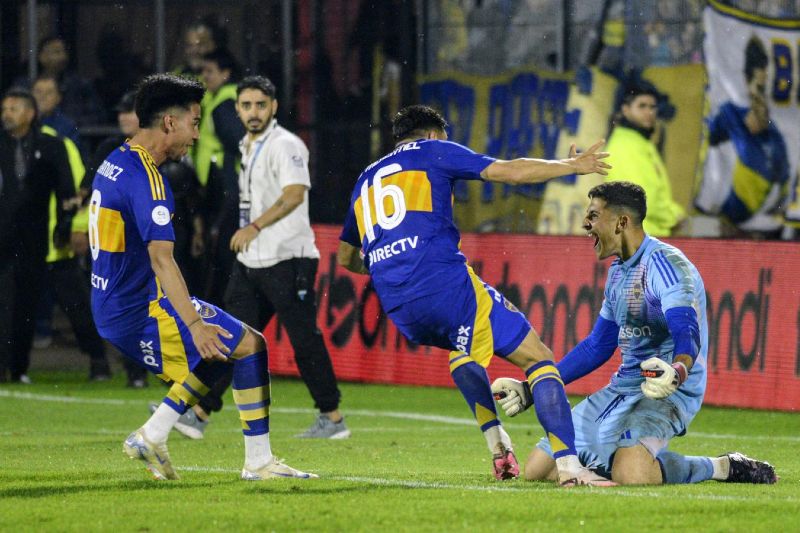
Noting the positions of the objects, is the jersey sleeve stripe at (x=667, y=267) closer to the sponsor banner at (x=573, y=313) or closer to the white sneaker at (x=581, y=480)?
the white sneaker at (x=581, y=480)

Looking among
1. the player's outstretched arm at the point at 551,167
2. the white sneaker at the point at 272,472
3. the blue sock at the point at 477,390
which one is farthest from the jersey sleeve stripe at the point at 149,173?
the blue sock at the point at 477,390

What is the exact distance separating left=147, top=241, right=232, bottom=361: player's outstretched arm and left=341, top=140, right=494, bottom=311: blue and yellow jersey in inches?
36.1

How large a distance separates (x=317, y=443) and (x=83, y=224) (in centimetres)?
563

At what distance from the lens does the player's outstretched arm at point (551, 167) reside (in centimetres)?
851

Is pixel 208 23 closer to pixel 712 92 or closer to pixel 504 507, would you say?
pixel 712 92

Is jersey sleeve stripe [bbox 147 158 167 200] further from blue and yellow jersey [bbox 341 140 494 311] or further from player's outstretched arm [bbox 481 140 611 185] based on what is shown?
player's outstretched arm [bbox 481 140 611 185]

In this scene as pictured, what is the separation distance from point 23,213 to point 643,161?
18.9ft

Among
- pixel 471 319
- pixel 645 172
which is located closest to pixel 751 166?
pixel 645 172

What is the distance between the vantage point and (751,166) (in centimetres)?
1680

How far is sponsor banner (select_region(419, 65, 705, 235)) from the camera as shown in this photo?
17.3 meters

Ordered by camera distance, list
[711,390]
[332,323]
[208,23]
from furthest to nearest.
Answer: [208,23]
[332,323]
[711,390]

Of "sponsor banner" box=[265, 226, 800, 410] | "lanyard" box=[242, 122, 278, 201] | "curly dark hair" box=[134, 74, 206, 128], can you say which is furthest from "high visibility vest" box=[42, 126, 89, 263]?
"curly dark hair" box=[134, 74, 206, 128]

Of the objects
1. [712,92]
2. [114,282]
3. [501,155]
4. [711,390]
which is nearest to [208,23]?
[501,155]

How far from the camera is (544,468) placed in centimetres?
916
